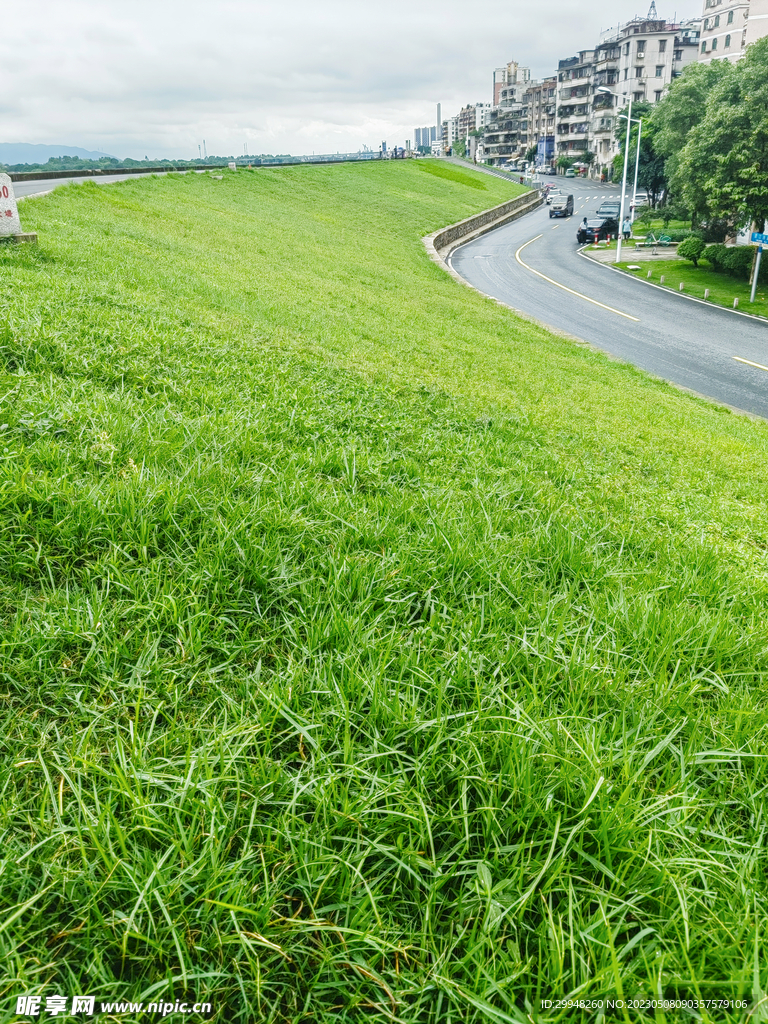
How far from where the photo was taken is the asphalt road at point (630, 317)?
18.5 m

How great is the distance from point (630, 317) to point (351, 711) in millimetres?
26932

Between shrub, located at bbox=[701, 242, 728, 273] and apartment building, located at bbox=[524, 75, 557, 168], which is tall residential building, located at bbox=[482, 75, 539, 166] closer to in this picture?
apartment building, located at bbox=[524, 75, 557, 168]

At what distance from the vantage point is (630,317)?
85.9 feet

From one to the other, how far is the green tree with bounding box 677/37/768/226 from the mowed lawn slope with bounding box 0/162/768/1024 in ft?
98.0

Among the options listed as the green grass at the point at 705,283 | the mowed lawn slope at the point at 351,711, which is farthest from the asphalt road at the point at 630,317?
the mowed lawn slope at the point at 351,711

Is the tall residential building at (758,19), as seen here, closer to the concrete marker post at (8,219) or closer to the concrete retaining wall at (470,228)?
the concrete retaining wall at (470,228)

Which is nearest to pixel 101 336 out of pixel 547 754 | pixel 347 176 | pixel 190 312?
pixel 190 312

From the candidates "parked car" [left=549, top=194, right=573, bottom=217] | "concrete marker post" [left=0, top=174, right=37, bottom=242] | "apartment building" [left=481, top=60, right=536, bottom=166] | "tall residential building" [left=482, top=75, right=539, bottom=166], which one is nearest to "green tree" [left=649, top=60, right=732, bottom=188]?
"parked car" [left=549, top=194, right=573, bottom=217]

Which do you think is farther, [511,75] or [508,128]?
[511,75]

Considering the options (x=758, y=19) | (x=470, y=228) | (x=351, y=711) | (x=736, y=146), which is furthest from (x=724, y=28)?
(x=351, y=711)

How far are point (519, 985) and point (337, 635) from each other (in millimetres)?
1477

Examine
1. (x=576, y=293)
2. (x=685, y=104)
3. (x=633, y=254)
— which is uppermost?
(x=685, y=104)

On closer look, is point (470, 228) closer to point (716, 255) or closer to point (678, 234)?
point (678, 234)

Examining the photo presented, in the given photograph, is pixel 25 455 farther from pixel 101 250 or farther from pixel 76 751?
pixel 101 250
